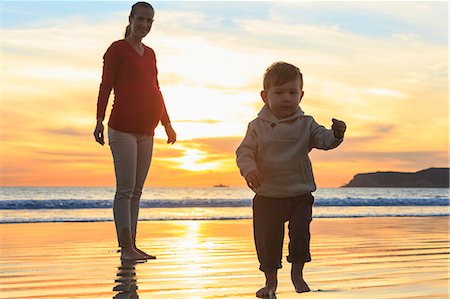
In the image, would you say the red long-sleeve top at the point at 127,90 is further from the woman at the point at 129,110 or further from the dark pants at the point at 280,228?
the dark pants at the point at 280,228

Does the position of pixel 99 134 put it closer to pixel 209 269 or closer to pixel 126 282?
pixel 209 269

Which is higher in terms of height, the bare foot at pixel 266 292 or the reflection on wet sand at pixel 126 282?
the bare foot at pixel 266 292

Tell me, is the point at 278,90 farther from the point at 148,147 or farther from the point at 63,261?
the point at 63,261

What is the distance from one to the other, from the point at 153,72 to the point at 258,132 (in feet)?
7.28

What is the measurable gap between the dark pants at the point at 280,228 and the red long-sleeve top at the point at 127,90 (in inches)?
79.6

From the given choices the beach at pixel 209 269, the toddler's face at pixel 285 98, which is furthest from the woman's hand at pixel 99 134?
the toddler's face at pixel 285 98

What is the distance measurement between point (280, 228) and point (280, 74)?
0.89 m

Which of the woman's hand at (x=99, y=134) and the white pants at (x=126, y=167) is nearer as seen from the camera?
the woman's hand at (x=99, y=134)

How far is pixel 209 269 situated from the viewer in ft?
15.5

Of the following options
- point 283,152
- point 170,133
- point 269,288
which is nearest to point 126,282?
point 269,288

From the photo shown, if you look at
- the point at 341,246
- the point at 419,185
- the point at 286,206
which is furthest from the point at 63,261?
the point at 419,185

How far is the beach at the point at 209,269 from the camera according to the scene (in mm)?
3775

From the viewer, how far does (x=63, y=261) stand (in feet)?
17.8

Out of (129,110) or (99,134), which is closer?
(99,134)
